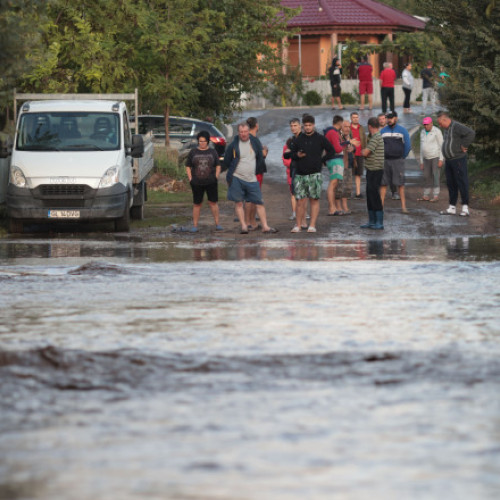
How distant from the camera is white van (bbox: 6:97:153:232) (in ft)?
62.8

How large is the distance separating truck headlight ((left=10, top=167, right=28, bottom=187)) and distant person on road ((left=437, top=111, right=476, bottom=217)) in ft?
23.0

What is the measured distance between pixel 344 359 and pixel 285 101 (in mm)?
45160

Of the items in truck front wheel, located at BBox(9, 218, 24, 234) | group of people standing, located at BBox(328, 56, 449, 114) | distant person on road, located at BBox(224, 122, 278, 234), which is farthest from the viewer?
group of people standing, located at BBox(328, 56, 449, 114)

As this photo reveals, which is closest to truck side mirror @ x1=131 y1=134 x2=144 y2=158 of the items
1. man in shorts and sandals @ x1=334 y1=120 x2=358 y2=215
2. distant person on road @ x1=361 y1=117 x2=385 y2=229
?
distant person on road @ x1=361 y1=117 x2=385 y2=229

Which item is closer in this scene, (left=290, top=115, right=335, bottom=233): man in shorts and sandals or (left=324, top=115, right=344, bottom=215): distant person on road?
(left=290, top=115, right=335, bottom=233): man in shorts and sandals

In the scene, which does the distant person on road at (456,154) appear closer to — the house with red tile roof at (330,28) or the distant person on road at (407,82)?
the distant person on road at (407,82)

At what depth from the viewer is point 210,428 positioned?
6816 mm

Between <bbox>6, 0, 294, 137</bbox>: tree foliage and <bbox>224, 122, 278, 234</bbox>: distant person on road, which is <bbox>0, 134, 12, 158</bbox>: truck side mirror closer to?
<bbox>6, 0, 294, 137</bbox>: tree foliage

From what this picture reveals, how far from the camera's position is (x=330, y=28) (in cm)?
5856

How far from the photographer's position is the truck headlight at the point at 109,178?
758 inches

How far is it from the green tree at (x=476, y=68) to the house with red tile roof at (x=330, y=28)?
3206 centimetres

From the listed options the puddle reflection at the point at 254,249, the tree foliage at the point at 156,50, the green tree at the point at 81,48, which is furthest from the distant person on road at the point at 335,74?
the puddle reflection at the point at 254,249

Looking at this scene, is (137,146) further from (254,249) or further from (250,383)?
(250,383)

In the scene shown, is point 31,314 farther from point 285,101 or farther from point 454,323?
point 285,101
